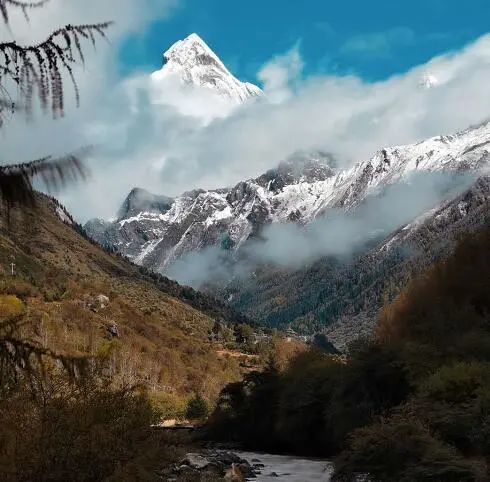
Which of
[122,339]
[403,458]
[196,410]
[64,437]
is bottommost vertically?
[403,458]

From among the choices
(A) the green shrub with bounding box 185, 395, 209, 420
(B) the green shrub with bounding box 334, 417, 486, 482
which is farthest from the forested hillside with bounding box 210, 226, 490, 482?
(A) the green shrub with bounding box 185, 395, 209, 420

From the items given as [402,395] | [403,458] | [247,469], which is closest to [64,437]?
[403,458]

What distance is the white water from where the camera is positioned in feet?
186

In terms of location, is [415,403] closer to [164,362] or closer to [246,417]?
[246,417]

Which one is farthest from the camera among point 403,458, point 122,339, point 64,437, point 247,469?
point 122,339

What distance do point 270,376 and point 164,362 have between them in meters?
76.2

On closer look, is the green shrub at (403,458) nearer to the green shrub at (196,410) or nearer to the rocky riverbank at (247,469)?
the rocky riverbank at (247,469)

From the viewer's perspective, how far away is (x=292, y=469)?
213 ft

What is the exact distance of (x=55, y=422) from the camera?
29469 mm

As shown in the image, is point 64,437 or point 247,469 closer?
point 64,437

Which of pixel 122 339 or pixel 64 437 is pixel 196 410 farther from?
pixel 64 437

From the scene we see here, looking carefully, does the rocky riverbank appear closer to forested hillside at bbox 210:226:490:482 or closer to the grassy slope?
forested hillside at bbox 210:226:490:482

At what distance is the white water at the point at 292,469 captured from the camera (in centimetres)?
5667

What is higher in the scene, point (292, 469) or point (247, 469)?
point (247, 469)
